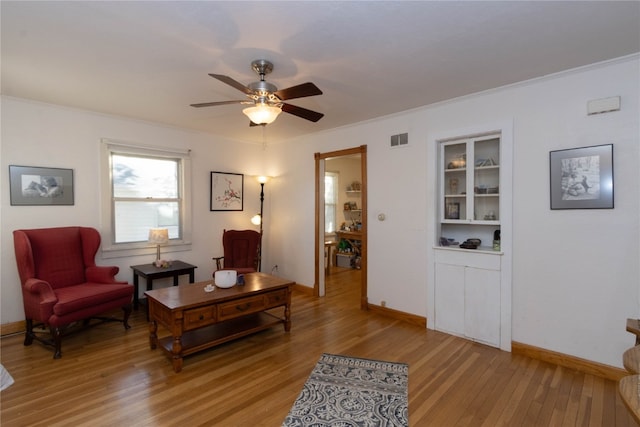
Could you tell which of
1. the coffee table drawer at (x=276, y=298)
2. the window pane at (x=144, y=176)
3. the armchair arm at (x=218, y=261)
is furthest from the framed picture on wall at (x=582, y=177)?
the window pane at (x=144, y=176)

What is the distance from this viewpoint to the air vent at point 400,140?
12.8ft

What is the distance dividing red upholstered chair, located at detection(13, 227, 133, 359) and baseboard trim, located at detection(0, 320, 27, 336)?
48cm

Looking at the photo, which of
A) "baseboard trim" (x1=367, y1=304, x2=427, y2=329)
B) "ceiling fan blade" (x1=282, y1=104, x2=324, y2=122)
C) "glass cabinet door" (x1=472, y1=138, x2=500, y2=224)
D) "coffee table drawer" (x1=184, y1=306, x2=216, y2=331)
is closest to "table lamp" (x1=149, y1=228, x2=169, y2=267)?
"coffee table drawer" (x1=184, y1=306, x2=216, y2=331)

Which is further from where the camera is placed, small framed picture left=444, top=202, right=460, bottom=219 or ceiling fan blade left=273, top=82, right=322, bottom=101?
small framed picture left=444, top=202, right=460, bottom=219

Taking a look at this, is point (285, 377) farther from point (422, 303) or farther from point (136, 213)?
point (136, 213)

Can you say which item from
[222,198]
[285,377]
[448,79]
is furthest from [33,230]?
[448,79]

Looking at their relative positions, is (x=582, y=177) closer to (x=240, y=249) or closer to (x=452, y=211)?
(x=452, y=211)

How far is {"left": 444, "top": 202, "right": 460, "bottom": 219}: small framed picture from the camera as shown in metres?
3.72

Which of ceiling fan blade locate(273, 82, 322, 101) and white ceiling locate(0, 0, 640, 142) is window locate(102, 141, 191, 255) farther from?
ceiling fan blade locate(273, 82, 322, 101)

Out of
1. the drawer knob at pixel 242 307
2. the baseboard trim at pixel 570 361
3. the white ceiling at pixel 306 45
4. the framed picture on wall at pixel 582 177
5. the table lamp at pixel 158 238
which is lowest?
the baseboard trim at pixel 570 361

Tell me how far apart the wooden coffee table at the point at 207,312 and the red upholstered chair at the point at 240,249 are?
1.31 m

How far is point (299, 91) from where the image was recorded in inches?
92.3

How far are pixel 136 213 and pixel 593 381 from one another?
17.5 feet

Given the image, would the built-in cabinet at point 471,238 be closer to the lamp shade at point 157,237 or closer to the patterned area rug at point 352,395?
the patterned area rug at point 352,395
